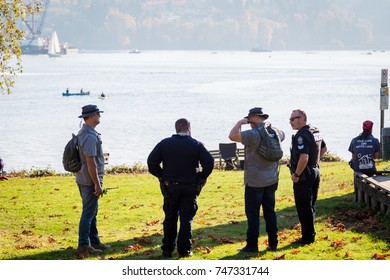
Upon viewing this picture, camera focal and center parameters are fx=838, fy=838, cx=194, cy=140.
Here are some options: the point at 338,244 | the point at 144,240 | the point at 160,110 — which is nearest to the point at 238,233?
the point at 144,240

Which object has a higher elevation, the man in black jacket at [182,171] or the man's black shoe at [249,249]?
the man in black jacket at [182,171]

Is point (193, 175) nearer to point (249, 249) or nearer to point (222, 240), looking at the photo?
point (249, 249)

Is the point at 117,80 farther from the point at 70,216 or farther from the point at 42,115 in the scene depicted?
the point at 70,216

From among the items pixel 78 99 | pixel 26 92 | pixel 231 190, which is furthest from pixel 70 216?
pixel 26 92

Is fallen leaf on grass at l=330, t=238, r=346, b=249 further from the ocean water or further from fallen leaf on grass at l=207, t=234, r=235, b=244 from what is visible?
the ocean water

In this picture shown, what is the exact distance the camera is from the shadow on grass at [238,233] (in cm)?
1241

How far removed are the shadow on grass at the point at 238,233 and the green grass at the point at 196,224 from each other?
0.01 m

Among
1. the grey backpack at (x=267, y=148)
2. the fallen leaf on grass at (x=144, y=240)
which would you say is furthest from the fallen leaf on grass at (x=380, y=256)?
the fallen leaf on grass at (x=144, y=240)

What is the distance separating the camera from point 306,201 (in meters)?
12.6

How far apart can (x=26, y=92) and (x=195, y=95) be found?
31731 mm

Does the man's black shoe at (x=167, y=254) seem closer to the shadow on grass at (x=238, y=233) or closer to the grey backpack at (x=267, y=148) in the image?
the shadow on grass at (x=238, y=233)

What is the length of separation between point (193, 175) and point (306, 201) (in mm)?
1960

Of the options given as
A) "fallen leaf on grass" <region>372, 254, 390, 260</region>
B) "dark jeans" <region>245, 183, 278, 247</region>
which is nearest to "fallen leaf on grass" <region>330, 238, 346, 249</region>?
"fallen leaf on grass" <region>372, 254, 390, 260</region>

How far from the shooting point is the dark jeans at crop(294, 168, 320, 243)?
41.2 ft
